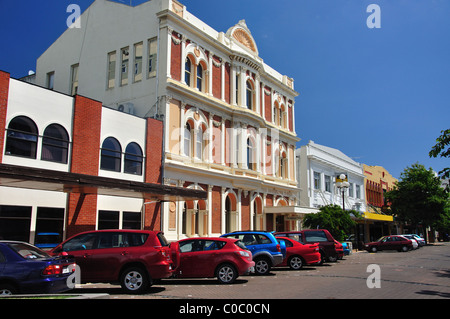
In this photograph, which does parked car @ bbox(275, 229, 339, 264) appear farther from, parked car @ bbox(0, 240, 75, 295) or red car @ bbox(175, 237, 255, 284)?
parked car @ bbox(0, 240, 75, 295)

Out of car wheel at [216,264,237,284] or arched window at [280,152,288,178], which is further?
arched window at [280,152,288,178]

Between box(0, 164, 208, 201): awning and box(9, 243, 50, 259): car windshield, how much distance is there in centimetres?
374

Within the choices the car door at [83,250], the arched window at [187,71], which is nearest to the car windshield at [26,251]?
the car door at [83,250]

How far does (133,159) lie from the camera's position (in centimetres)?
2194

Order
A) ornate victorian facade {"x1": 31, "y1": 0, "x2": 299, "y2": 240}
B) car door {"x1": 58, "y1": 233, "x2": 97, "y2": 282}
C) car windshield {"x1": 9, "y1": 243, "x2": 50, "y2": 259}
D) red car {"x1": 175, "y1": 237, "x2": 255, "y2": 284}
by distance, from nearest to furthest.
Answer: car windshield {"x1": 9, "y1": 243, "x2": 50, "y2": 259} < car door {"x1": 58, "y1": 233, "x2": 97, "y2": 282} < red car {"x1": 175, "y1": 237, "x2": 255, "y2": 284} < ornate victorian facade {"x1": 31, "y1": 0, "x2": 299, "y2": 240}

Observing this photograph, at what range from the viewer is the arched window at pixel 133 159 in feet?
70.8

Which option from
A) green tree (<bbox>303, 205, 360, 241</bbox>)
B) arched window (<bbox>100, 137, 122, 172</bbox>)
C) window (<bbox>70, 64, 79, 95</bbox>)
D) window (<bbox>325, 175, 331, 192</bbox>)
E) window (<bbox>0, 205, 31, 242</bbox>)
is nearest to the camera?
window (<bbox>0, 205, 31, 242</bbox>)

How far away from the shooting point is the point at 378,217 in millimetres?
46594

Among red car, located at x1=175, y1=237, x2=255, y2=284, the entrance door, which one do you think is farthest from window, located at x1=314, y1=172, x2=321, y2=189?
red car, located at x1=175, y1=237, x2=255, y2=284

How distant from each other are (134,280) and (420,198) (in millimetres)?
47335

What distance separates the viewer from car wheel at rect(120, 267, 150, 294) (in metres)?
11.5

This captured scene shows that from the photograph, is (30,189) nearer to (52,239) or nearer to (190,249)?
(52,239)

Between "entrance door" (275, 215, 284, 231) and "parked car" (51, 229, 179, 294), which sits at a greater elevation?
"entrance door" (275, 215, 284, 231)

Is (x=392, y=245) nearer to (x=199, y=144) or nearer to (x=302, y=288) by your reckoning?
(x=199, y=144)
